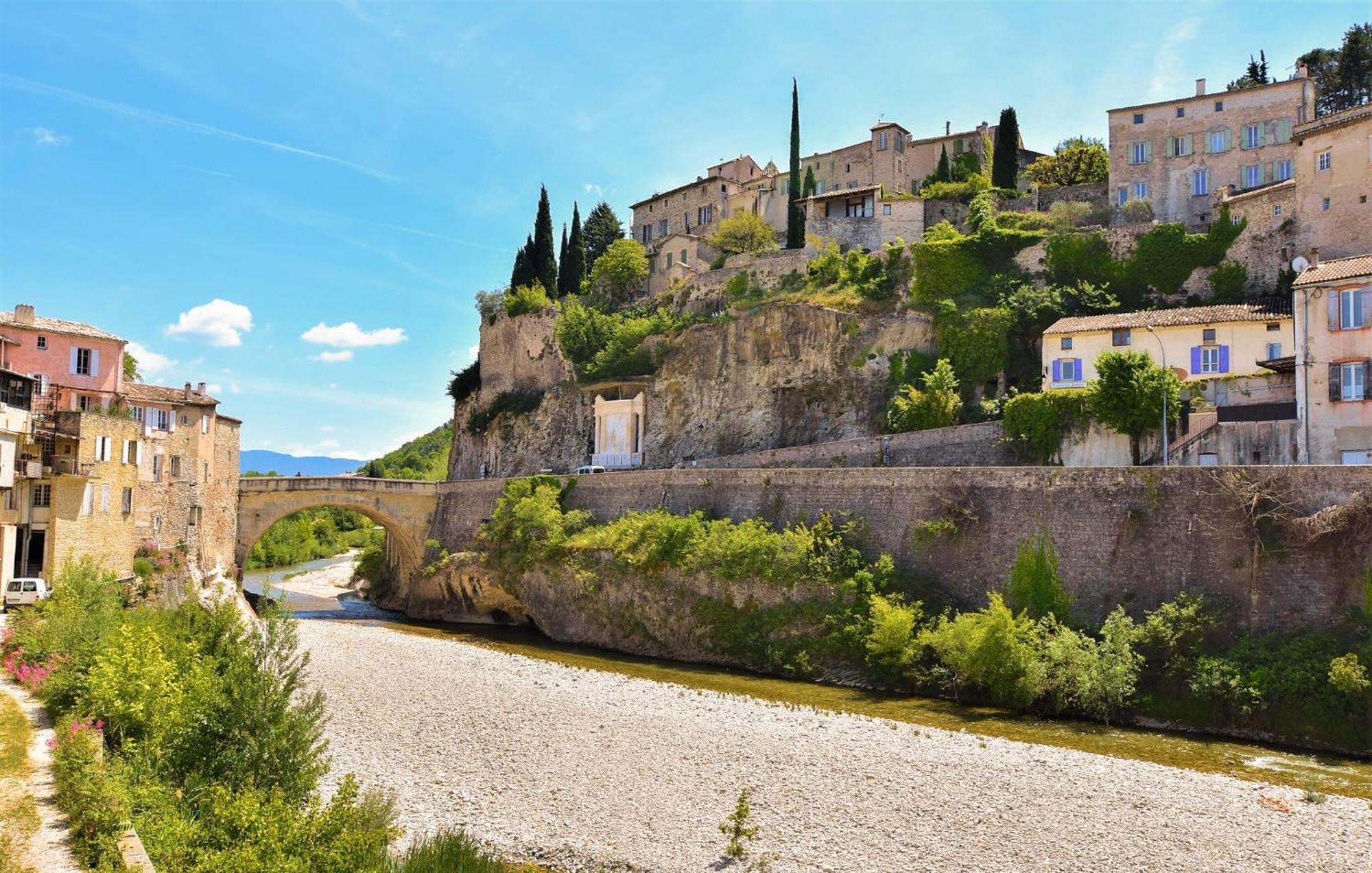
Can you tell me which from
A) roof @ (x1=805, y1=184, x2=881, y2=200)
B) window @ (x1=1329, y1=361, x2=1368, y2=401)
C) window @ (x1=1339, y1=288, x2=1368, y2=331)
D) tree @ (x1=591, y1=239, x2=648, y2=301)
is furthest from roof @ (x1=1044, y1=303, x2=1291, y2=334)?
tree @ (x1=591, y1=239, x2=648, y2=301)

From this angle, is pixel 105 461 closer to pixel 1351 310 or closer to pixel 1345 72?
pixel 1351 310

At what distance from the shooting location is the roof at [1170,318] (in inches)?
1342

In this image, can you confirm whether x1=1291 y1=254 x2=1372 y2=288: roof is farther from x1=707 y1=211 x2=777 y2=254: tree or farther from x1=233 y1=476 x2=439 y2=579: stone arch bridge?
x1=233 y1=476 x2=439 y2=579: stone arch bridge

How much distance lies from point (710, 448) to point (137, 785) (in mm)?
37605

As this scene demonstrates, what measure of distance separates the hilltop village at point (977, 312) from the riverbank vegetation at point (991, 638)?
24.3 ft

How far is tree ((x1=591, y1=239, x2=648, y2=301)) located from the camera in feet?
205

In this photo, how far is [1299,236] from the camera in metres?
37.4

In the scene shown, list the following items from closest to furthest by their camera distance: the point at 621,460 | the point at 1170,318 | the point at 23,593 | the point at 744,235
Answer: the point at 23,593 → the point at 1170,318 → the point at 621,460 → the point at 744,235

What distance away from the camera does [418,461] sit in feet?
365

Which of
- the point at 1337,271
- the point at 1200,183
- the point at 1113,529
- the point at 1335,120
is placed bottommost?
the point at 1113,529

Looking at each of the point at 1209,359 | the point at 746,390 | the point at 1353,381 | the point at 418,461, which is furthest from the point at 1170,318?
the point at 418,461

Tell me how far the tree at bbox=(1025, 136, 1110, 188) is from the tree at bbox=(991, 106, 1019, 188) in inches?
73.4

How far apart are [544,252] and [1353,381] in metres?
50.7

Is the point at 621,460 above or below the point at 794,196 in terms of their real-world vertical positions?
below
